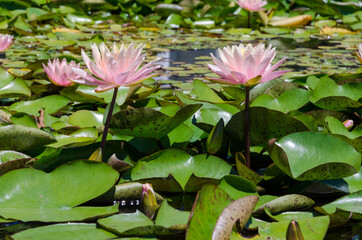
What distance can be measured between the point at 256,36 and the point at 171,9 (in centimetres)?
137

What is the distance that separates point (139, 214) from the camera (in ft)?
3.59

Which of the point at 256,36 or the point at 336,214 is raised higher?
the point at 336,214

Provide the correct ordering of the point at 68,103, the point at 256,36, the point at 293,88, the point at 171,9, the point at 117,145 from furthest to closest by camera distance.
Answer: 1. the point at 171,9
2. the point at 256,36
3. the point at 68,103
4. the point at 293,88
5. the point at 117,145

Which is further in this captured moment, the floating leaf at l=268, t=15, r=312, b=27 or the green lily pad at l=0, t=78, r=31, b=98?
the floating leaf at l=268, t=15, r=312, b=27

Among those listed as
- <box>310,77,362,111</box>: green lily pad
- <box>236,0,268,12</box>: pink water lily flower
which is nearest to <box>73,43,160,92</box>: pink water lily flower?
<box>310,77,362,111</box>: green lily pad

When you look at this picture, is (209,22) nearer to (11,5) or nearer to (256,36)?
(256,36)

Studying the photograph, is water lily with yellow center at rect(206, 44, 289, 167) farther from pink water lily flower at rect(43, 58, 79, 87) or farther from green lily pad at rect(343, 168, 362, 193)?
pink water lily flower at rect(43, 58, 79, 87)

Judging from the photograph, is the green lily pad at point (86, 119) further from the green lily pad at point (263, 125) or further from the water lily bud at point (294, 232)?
the water lily bud at point (294, 232)

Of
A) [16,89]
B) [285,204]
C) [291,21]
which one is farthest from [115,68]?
[291,21]

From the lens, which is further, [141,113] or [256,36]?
[256,36]

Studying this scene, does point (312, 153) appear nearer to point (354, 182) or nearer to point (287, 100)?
point (354, 182)

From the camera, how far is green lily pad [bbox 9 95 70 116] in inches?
76.4

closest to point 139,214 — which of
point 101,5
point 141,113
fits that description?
point 141,113

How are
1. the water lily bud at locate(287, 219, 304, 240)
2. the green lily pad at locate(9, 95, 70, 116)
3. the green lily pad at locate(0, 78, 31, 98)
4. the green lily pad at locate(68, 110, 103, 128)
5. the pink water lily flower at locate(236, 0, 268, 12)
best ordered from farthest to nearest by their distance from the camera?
the pink water lily flower at locate(236, 0, 268, 12) < the green lily pad at locate(0, 78, 31, 98) < the green lily pad at locate(9, 95, 70, 116) < the green lily pad at locate(68, 110, 103, 128) < the water lily bud at locate(287, 219, 304, 240)
